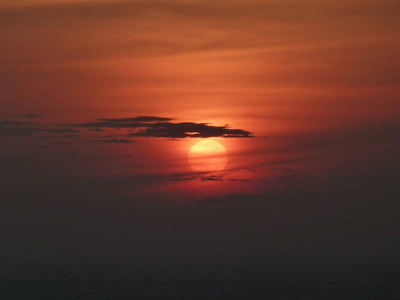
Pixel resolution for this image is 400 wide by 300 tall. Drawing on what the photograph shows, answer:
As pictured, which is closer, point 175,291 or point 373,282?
point 175,291

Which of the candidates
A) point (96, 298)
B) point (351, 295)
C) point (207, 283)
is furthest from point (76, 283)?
point (351, 295)

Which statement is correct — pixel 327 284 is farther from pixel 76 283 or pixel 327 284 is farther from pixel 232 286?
pixel 76 283

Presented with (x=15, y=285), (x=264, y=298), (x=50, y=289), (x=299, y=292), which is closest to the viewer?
(x=264, y=298)

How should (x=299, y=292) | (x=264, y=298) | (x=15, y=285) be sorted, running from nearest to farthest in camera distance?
(x=264, y=298), (x=299, y=292), (x=15, y=285)

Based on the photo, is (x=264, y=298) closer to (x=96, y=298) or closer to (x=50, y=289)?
(x=96, y=298)

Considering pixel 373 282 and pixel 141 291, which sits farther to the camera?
pixel 373 282

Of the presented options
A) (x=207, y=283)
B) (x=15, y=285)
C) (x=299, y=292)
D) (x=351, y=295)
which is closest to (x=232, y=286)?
(x=207, y=283)

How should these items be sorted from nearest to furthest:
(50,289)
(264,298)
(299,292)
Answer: (264,298) < (299,292) < (50,289)

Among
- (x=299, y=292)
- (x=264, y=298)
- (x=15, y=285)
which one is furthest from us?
(x=15, y=285)
